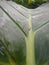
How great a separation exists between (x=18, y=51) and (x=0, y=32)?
0.50 ft

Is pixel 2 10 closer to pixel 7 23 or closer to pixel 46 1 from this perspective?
pixel 7 23

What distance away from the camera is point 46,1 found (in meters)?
1.77

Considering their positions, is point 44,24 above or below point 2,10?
below

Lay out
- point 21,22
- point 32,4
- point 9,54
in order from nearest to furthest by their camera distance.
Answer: point 9,54 < point 21,22 < point 32,4

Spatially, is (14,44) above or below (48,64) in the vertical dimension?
above

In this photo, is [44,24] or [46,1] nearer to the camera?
[44,24]

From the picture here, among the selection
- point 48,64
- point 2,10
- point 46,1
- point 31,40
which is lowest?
point 46,1

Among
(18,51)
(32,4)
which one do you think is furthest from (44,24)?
(32,4)

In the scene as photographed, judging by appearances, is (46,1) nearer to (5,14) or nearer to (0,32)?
(5,14)

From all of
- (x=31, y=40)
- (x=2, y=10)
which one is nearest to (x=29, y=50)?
(x=31, y=40)

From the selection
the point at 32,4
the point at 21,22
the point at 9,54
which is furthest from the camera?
the point at 32,4

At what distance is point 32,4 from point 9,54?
67 centimetres

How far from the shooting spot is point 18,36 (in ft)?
4.01

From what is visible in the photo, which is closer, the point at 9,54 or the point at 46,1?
the point at 9,54
